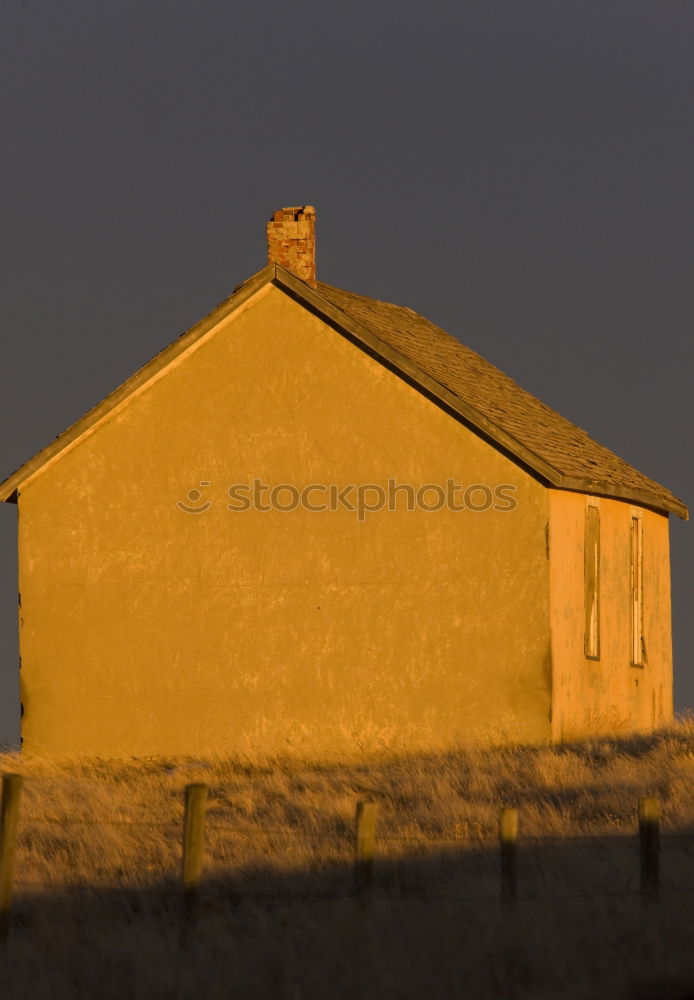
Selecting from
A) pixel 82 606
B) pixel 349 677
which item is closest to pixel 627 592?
pixel 349 677

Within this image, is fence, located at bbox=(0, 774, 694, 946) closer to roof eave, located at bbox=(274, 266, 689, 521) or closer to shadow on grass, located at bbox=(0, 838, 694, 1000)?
shadow on grass, located at bbox=(0, 838, 694, 1000)

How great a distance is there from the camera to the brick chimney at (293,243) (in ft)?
84.2

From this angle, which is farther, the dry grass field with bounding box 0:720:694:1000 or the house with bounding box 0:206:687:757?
the house with bounding box 0:206:687:757

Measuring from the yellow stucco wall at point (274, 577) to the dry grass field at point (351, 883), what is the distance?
2.50 feet

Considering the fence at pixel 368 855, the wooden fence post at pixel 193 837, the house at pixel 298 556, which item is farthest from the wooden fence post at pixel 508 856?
the house at pixel 298 556

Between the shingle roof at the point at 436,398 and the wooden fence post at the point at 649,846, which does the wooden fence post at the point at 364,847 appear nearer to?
the wooden fence post at the point at 649,846

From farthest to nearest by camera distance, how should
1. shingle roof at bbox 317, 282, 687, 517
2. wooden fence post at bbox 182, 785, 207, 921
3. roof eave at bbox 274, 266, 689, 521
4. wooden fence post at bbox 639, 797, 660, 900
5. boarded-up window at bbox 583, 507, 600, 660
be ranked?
boarded-up window at bbox 583, 507, 600, 660, shingle roof at bbox 317, 282, 687, 517, roof eave at bbox 274, 266, 689, 521, wooden fence post at bbox 182, 785, 207, 921, wooden fence post at bbox 639, 797, 660, 900

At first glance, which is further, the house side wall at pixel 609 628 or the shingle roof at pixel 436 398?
the house side wall at pixel 609 628

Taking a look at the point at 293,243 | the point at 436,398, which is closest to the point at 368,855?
the point at 436,398

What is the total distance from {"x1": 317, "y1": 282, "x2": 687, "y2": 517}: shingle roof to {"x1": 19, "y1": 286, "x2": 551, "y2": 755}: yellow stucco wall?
2.93 ft

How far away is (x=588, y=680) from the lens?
25125 millimetres

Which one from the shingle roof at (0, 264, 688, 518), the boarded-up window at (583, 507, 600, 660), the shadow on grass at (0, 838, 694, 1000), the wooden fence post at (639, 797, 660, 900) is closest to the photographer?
the shadow on grass at (0, 838, 694, 1000)

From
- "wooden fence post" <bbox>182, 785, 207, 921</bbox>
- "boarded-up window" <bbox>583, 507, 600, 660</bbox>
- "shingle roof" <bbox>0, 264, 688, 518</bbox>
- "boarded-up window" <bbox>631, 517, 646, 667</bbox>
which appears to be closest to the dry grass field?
"wooden fence post" <bbox>182, 785, 207, 921</bbox>

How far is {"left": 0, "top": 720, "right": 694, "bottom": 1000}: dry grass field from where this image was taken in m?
13.4
